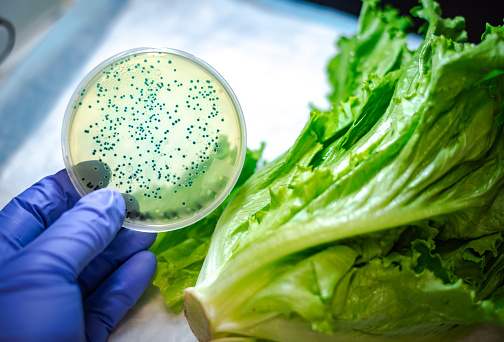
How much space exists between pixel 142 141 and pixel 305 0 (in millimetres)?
1658

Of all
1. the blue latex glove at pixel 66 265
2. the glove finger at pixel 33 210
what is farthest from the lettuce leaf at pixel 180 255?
the glove finger at pixel 33 210

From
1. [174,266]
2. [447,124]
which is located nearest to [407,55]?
[447,124]

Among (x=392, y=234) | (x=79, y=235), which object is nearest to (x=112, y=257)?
(x=79, y=235)

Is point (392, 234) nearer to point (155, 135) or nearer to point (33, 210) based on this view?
point (155, 135)

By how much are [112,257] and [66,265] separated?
28cm

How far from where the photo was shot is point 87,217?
4.09 ft

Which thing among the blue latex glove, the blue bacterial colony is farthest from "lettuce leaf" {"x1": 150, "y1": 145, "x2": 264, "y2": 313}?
the blue bacterial colony

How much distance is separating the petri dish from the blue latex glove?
0.10 meters

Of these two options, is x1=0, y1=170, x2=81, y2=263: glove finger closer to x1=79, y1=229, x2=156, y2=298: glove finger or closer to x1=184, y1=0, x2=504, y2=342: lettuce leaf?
x1=79, y1=229, x2=156, y2=298: glove finger

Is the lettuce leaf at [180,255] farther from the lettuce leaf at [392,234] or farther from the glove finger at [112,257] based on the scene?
the lettuce leaf at [392,234]

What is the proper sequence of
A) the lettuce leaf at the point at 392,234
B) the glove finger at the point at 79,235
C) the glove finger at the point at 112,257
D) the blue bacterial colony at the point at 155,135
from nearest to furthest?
the lettuce leaf at the point at 392,234, the glove finger at the point at 79,235, the blue bacterial colony at the point at 155,135, the glove finger at the point at 112,257

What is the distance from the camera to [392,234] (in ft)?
3.74

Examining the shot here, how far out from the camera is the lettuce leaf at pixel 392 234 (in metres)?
1.05

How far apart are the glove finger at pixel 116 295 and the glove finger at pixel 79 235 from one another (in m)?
0.16
